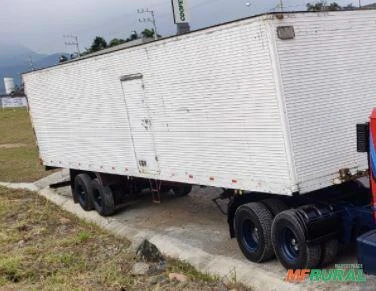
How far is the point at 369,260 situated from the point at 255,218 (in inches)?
94.3

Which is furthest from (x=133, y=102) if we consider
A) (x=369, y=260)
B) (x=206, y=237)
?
(x=369, y=260)

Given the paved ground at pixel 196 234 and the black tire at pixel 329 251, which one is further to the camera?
the paved ground at pixel 196 234

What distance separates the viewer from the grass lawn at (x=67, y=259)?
8102mm

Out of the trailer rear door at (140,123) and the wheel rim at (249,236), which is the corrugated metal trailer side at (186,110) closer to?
the trailer rear door at (140,123)

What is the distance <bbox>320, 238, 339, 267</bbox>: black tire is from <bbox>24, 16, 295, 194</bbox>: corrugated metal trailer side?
96 centimetres

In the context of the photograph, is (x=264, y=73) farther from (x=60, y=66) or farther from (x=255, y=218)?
(x=60, y=66)

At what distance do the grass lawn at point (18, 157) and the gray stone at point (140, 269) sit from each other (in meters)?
10.4

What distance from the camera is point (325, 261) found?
302 inches

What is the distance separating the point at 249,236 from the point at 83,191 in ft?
20.6

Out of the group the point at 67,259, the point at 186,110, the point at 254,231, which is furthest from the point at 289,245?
the point at 67,259

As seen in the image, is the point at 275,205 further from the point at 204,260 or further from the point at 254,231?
the point at 204,260

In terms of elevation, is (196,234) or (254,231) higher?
(254,231)

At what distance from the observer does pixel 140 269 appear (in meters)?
8.55

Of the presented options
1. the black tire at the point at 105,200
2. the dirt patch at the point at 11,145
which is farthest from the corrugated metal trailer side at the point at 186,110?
the dirt patch at the point at 11,145
